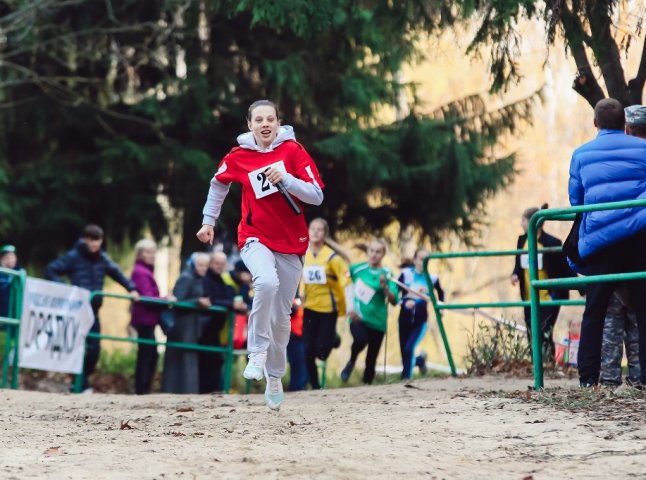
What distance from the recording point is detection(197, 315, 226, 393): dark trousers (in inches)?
597

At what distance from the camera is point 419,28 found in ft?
39.2

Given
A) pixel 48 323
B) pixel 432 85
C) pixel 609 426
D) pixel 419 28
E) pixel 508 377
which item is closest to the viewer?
pixel 609 426

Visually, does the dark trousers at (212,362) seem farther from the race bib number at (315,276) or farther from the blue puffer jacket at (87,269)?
the race bib number at (315,276)

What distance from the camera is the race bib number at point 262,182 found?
8.10 metres

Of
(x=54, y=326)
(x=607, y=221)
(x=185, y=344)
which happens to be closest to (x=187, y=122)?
(x=185, y=344)

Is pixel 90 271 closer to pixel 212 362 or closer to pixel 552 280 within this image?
pixel 212 362

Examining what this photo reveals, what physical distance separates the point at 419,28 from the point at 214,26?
22.5 ft

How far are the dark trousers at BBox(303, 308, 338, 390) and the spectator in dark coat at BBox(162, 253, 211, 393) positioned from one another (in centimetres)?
199

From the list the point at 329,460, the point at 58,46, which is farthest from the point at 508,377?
the point at 58,46

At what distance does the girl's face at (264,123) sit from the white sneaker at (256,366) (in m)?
1.34

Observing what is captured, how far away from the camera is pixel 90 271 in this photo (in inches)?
565

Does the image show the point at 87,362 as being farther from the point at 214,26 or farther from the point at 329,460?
the point at 329,460

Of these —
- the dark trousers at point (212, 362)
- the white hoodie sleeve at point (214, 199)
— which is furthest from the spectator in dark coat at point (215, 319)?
the white hoodie sleeve at point (214, 199)

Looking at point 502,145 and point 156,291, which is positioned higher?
point 502,145
